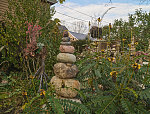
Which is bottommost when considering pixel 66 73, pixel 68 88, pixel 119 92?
pixel 68 88

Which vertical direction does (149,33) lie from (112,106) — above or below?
above

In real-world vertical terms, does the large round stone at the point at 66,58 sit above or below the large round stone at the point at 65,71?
above

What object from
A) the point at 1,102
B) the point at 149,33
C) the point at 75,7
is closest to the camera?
the point at 1,102

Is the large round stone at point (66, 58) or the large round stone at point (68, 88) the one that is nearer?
the large round stone at point (68, 88)

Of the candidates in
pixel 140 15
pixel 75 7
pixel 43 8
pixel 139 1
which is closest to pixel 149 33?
pixel 140 15

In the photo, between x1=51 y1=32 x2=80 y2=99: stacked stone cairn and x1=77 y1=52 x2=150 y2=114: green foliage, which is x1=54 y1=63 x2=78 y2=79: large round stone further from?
x1=77 y1=52 x2=150 y2=114: green foliage

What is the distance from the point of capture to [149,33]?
8305mm

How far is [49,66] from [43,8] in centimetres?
275

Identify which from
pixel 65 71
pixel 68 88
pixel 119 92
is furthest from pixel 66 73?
pixel 119 92

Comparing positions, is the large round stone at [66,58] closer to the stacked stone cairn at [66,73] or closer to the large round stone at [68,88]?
the stacked stone cairn at [66,73]

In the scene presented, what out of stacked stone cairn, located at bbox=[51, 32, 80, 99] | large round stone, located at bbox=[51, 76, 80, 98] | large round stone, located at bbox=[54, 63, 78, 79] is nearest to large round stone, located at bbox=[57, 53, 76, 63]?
stacked stone cairn, located at bbox=[51, 32, 80, 99]

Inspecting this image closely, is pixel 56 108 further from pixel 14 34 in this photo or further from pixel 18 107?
pixel 14 34

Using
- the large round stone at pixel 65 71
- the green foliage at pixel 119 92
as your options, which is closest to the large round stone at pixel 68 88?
the large round stone at pixel 65 71

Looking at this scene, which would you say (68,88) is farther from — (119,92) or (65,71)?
(119,92)
